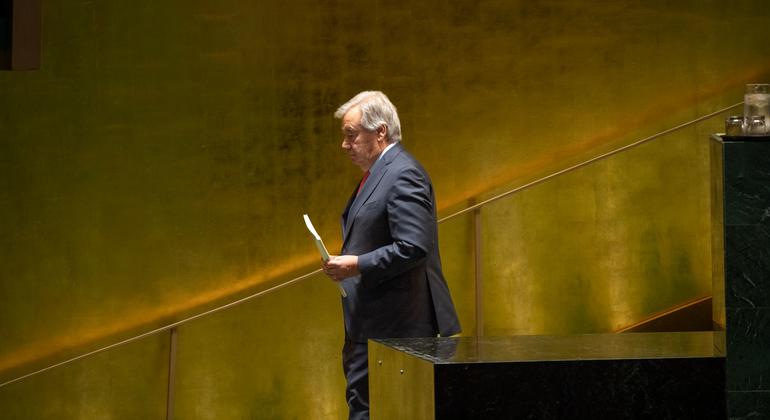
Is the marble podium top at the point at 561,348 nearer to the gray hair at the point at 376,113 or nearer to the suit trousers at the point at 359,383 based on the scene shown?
the suit trousers at the point at 359,383

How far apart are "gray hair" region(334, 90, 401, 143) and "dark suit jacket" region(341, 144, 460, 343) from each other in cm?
12

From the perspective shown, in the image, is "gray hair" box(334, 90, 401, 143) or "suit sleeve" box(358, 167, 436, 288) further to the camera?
"gray hair" box(334, 90, 401, 143)

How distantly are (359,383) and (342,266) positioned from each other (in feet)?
1.05

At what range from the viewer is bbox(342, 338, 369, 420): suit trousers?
9.89 feet

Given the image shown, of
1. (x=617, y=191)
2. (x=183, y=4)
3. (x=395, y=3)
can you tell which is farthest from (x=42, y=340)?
(x=617, y=191)

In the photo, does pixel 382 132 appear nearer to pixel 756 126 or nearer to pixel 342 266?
pixel 342 266

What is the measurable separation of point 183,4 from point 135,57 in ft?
1.04

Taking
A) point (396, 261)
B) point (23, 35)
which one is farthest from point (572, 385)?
point (23, 35)

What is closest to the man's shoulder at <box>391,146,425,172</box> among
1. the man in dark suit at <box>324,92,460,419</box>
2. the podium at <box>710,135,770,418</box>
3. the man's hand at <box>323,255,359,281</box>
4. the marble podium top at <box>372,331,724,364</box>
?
the man in dark suit at <box>324,92,460,419</box>

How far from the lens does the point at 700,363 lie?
2.22m

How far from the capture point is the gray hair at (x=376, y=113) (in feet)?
10.6

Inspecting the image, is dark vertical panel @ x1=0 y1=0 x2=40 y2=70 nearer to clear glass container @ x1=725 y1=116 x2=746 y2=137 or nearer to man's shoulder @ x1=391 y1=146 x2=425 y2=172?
man's shoulder @ x1=391 y1=146 x2=425 y2=172

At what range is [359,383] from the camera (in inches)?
119

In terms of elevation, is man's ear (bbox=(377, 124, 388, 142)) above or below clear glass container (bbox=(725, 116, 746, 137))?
above
